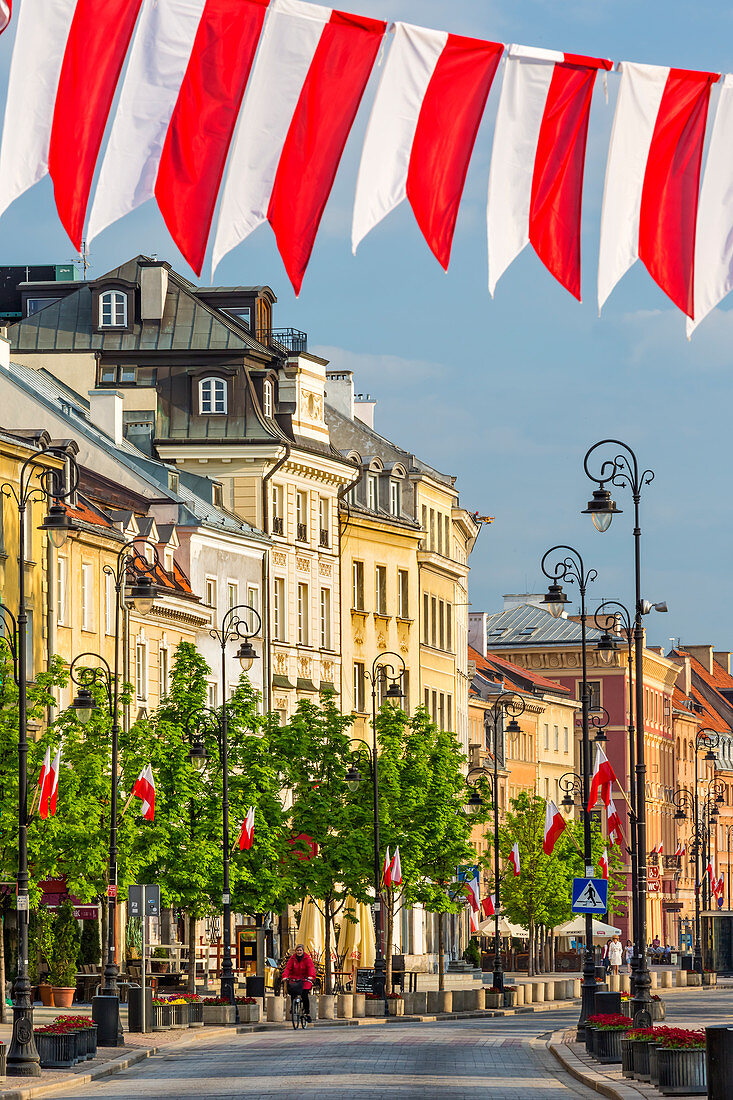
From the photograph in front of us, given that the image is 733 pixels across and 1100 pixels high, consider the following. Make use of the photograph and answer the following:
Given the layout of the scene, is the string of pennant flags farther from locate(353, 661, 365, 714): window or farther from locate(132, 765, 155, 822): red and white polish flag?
locate(353, 661, 365, 714): window

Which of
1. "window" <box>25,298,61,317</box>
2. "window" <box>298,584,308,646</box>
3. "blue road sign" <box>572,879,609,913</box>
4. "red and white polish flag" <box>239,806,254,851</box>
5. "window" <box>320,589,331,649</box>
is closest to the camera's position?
"blue road sign" <box>572,879,609,913</box>

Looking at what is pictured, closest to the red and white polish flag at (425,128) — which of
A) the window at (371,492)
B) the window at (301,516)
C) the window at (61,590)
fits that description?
→ the window at (61,590)

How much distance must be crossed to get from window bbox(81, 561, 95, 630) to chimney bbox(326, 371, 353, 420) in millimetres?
33291

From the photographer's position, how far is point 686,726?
507 feet

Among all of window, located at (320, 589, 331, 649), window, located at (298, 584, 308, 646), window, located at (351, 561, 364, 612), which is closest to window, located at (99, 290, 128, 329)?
window, located at (298, 584, 308, 646)

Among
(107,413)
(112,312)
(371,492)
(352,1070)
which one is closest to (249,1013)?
(352,1070)

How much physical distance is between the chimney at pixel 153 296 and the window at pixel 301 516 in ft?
26.7

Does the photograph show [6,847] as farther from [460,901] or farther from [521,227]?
[521,227]

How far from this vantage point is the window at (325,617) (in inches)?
3174

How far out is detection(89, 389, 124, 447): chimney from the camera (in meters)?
73.1

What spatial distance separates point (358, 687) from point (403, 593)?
563 centimetres

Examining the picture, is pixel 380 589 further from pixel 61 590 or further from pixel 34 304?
pixel 61 590

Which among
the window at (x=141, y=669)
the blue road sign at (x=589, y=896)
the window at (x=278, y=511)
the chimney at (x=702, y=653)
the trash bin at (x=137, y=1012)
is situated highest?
the chimney at (x=702, y=653)

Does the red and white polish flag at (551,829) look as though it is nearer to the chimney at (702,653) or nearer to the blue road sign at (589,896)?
the blue road sign at (589,896)
